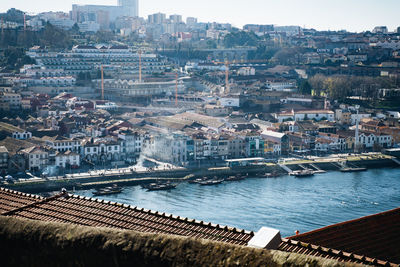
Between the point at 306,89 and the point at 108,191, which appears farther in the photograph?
the point at 306,89

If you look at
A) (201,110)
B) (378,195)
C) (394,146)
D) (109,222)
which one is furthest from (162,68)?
(109,222)

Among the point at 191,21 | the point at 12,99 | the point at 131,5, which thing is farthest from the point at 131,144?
the point at 131,5

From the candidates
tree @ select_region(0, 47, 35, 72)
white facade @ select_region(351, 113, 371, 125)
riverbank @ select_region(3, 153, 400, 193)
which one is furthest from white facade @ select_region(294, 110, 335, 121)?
tree @ select_region(0, 47, 35, 72)

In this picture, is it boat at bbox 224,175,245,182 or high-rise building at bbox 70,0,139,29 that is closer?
boat at bbox 224,175,245,182

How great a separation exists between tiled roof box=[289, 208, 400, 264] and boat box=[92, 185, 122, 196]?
20.1 ft

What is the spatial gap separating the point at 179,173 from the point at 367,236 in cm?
709

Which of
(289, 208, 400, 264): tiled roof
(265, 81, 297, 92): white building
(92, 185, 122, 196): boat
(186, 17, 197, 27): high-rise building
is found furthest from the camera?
(186, 17, 197, 27): high-rise building

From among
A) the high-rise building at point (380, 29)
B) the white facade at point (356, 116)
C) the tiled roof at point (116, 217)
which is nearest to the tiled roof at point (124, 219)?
the tiled roof at point (116, 217)

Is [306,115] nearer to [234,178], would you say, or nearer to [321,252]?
[234,178]

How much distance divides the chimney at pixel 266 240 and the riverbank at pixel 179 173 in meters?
6.98

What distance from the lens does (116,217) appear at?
2.32m

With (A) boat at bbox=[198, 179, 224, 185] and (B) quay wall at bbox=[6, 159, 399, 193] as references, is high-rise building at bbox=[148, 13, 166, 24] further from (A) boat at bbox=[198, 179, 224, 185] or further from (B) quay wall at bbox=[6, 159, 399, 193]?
(A) boat at bbox=[198, 179, 224, 185]

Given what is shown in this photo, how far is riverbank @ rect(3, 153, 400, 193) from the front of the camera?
8.66m

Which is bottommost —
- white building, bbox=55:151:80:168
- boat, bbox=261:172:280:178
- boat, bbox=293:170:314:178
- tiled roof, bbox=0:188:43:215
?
boat, bbox=261:172:280:178
